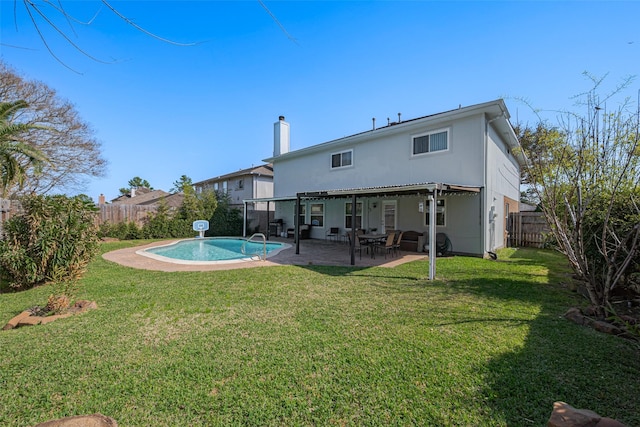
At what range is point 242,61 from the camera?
31.9 ft

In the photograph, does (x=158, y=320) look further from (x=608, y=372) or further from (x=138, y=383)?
(x=608, y=372)

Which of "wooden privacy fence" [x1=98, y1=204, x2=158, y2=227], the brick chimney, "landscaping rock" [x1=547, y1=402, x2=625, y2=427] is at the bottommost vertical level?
"landscaping rock" [x1=547, y1=402, x2=625, y2=427]

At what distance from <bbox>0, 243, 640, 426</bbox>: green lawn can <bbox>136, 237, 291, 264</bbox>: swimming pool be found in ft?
17.8

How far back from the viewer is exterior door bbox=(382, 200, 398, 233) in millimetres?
14149

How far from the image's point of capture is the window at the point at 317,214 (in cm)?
1825

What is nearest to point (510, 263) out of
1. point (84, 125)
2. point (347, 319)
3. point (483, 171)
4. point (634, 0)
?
point (483, 171)

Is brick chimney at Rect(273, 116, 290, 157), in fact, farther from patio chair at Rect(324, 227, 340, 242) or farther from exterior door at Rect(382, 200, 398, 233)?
exterior door at Rect(382, 200, 398, 233)

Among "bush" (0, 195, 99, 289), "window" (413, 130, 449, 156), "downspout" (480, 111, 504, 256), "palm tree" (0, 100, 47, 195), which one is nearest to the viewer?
"bush" (0, 195, 99, 289)

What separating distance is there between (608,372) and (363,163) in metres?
12.8

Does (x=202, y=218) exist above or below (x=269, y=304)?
above

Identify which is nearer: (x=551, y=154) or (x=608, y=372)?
(x=608, y=372)

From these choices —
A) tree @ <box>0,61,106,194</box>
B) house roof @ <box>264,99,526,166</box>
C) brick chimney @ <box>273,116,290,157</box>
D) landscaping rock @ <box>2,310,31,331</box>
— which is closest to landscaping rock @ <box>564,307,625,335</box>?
house roof @ <box>264,99,526,166</box>

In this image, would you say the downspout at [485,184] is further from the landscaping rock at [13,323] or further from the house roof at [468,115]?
the landscaping rock at [13,323]

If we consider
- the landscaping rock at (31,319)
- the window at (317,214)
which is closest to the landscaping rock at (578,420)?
the landscaping rock at (31,319)
